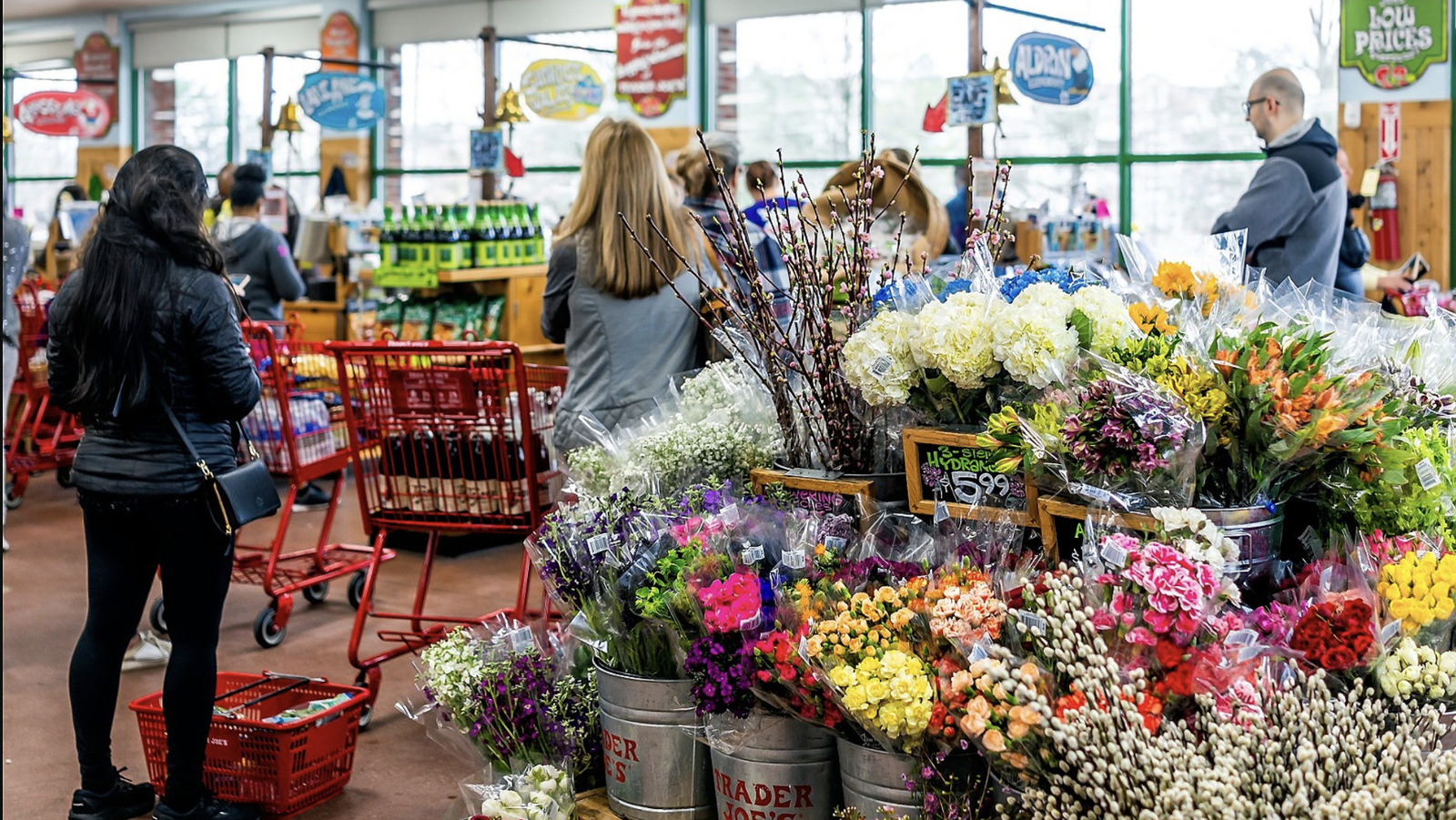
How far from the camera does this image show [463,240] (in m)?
6.49

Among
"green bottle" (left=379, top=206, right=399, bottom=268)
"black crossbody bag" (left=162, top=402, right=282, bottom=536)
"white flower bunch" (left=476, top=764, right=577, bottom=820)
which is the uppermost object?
"green bottle" (left=379, top=206, right=399, bottom=268)

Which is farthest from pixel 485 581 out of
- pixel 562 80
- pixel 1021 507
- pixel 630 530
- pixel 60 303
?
pixel 562 80

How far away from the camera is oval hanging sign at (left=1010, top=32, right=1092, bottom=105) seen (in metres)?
8.28

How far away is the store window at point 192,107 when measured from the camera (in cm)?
1673

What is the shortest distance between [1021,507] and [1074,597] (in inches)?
14.4

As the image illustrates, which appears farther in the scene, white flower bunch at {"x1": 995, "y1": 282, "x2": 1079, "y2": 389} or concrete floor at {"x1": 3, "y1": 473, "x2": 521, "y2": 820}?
concrete floor at {"x1": 3, "y1": 473, "x2": 521, "y2": 820}

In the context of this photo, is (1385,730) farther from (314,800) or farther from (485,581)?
(485,581)

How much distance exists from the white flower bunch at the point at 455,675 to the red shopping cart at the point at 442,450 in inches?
45.7

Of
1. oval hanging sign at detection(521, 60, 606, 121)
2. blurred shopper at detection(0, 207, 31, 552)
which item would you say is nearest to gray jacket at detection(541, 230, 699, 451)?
blurred shopper at detection(0, 207, 31, 552)

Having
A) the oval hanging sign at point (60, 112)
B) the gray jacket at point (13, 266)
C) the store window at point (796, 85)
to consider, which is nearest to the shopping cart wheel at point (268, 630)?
the gray jacket at point (13, 266)

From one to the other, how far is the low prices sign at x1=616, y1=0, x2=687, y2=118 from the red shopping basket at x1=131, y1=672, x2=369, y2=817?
9.53m

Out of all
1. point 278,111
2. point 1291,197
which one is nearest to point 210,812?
point 1291,197

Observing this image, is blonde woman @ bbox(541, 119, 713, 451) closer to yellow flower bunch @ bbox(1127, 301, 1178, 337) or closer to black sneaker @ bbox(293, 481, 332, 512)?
yellow flower bunch @ bbox(1127, 301, 1178, 337)

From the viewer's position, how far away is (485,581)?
218 inches
